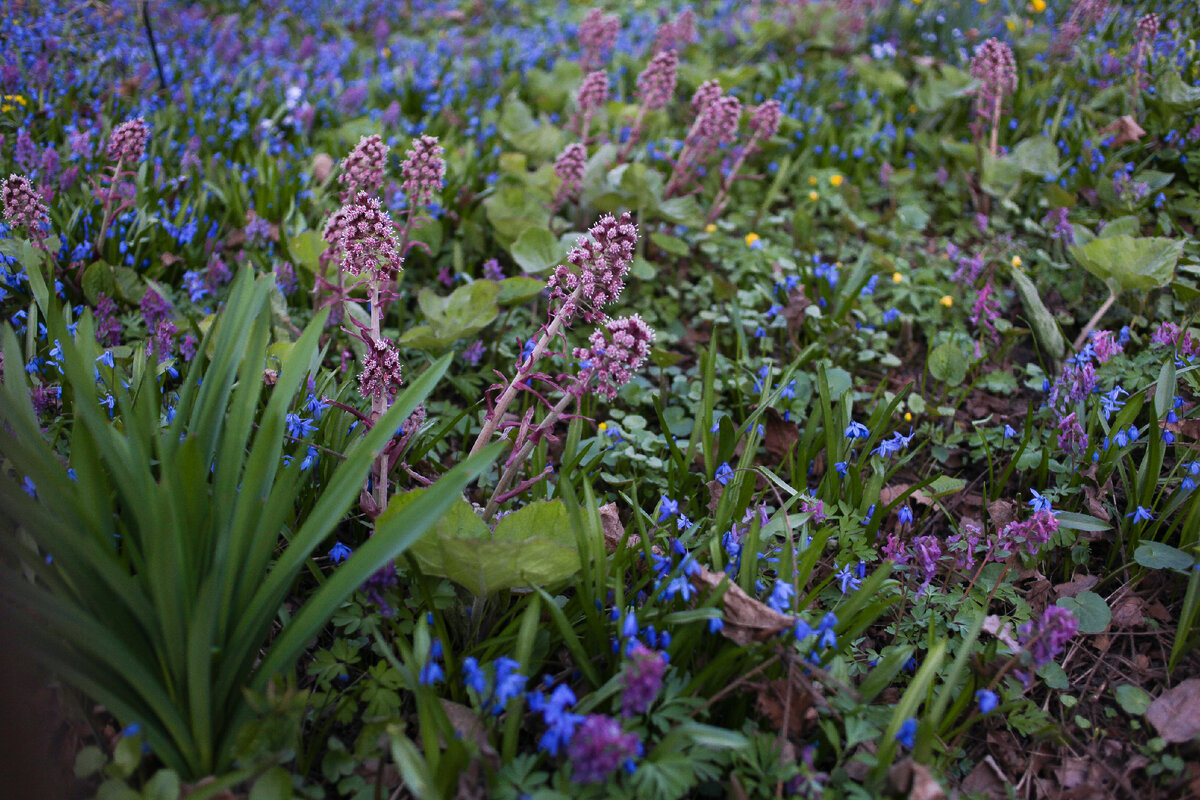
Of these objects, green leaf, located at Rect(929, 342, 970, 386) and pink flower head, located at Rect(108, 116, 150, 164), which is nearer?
pink flower head, located at Rect(108, 116, 150, 164)

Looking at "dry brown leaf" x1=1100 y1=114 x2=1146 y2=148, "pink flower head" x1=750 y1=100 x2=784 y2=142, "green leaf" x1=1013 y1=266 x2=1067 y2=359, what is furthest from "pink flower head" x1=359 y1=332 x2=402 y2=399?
"dry brown leaf" x1=1100 y1=114 x2=1146 y2=148

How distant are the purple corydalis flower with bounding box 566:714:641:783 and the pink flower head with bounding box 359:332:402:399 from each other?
1.02 meters

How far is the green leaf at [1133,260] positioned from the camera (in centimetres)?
290

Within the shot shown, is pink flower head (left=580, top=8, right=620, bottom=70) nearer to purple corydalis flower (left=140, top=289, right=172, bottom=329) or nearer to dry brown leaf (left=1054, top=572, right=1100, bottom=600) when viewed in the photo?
purple corydalis flower (left=140, top=289, right=172, bottom=329)

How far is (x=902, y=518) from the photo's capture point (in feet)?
6.95

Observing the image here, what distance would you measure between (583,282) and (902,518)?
42.4 inches

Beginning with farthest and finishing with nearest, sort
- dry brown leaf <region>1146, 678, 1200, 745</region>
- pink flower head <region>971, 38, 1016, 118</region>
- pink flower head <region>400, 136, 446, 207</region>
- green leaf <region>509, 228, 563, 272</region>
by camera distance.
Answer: pink flower head <region>971, 38, 1016, 118</region>
green leaf <region>509, 228, 563, 272</region>
pink flower head <region>400, 136, 446, 207</region>
dry brown leaf <region>1146, 678, 1200, 745</region>

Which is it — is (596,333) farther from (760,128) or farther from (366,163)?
(760,128)

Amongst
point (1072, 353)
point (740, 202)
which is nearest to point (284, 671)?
point (1072, 353)

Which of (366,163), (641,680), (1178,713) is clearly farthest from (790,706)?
(366,163)

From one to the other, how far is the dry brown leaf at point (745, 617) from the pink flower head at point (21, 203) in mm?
2297

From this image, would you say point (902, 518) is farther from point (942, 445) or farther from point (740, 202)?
point (740, 202)

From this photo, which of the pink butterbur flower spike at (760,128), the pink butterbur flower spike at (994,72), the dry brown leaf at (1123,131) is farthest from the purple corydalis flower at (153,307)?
the dry brown leaf at (1123,131)

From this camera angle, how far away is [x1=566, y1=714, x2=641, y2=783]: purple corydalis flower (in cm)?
144
